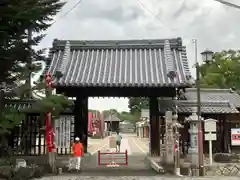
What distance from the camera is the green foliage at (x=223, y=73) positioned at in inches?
1970

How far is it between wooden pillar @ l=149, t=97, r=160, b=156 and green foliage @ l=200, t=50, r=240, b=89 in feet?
96.6

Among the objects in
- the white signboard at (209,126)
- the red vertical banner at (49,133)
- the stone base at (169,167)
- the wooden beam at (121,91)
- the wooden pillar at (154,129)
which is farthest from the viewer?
the wooden pillar at (154,129)

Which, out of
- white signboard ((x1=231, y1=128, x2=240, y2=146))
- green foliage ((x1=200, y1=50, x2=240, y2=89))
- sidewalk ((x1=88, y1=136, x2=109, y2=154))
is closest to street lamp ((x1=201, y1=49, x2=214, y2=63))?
white signboard ((x1=231, y1=128, x2=240, y2=146))

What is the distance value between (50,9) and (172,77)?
6800 millimetres

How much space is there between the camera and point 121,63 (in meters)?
22.2

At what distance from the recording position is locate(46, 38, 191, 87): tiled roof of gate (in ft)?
64.8

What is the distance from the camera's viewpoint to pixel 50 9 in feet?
58.3

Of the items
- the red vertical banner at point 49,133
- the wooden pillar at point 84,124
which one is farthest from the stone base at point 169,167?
the red vertical banner at point 49,133

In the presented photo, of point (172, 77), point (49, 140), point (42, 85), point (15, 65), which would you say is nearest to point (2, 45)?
point (15, 65)

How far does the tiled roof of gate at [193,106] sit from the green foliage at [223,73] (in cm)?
2594

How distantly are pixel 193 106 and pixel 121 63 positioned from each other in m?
4.73

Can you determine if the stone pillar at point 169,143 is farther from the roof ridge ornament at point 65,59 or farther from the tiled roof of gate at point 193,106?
the roof ridge ornament at point 65,59

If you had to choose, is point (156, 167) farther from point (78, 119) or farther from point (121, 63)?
point (121, 63)

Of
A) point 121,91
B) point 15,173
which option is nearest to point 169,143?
point 121,91
